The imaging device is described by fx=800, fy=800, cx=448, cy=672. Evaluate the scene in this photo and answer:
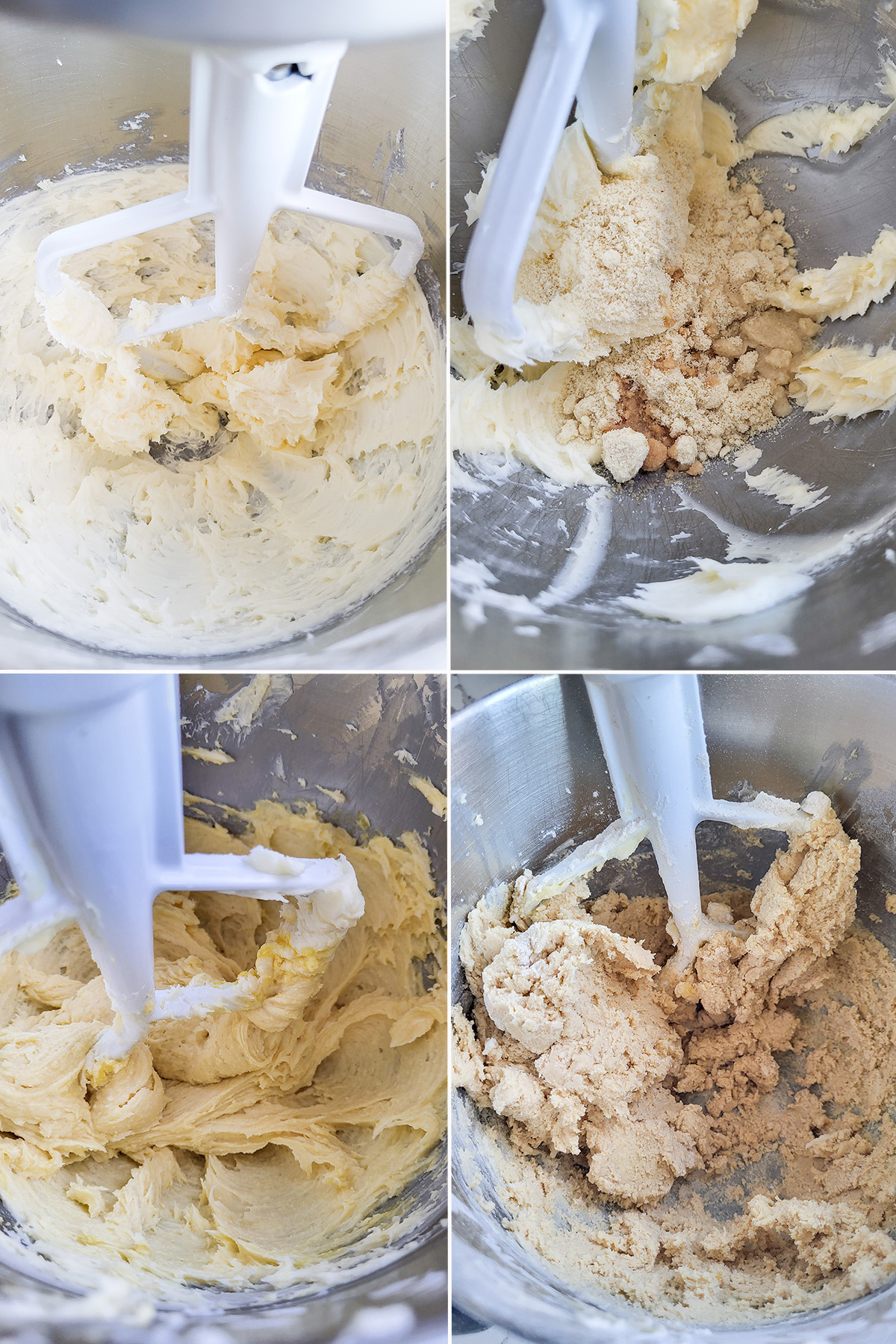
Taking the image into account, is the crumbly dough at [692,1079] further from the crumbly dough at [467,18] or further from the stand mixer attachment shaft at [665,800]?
the crumbly dough at [467,18]

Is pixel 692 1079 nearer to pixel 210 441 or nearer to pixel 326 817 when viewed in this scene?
pixel 326 817

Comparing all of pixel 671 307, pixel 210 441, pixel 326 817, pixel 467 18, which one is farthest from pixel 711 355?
pixel 326 817

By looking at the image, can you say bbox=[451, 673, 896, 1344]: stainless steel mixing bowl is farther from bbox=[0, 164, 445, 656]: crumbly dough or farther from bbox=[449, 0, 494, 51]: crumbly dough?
bbox=[449, 0, 494, 51]: crumbly dough

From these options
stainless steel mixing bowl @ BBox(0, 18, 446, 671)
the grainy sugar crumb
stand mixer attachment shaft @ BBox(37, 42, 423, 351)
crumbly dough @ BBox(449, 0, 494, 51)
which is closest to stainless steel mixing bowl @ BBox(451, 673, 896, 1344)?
stainless steel mixing bowl @ BBox(0, 18, 446, 671)

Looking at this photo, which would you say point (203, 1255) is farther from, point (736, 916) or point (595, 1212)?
point (736, 916)

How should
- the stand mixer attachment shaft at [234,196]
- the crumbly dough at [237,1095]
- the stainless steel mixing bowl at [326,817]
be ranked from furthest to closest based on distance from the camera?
1. the crumbly dough at [237,1095]
2. the stainless steel mixing bowl at [326,817]
3. the stand mixer attachment shaft at [234,196]

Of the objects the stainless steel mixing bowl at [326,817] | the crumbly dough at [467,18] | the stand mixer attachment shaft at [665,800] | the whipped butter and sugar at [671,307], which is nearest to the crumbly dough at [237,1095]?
the stainless steel mixing bowl at [326,817]
